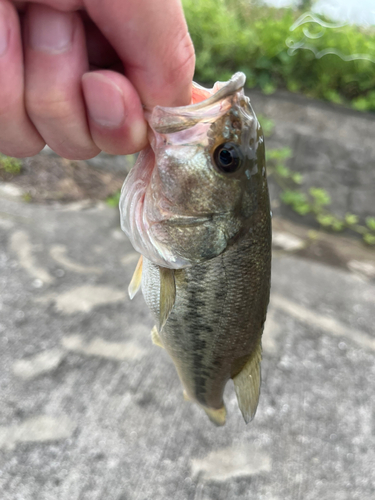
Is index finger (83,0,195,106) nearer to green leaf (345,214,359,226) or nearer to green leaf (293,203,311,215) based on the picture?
green leaf (293,203,311,215)

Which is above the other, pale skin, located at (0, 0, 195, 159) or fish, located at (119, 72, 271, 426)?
pale skin, located at (0, 0, 195, 159)

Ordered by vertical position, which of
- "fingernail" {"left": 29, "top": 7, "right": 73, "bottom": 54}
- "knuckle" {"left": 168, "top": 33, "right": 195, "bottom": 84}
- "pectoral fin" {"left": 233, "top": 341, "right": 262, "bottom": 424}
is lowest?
"pectoral fin" {"left": 233, "top": 341, "right": 262, "bottom": 424}

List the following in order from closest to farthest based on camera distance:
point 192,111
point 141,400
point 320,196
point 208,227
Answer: point 192,111 < point 208,227 < point 141,400 < point 320,196

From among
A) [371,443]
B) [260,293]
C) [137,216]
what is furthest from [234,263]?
[371,443]

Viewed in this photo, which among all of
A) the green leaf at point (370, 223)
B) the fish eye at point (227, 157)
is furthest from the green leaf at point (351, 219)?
the fish eye at point (227, 157)

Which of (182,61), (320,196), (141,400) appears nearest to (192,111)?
(182,61)

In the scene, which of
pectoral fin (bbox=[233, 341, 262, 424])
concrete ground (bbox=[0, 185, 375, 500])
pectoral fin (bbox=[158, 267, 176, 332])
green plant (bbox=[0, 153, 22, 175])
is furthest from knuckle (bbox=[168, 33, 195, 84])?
green plant (bbox=[0, 153, 22, 175])

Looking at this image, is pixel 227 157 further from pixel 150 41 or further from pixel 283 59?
pixel 283 59
